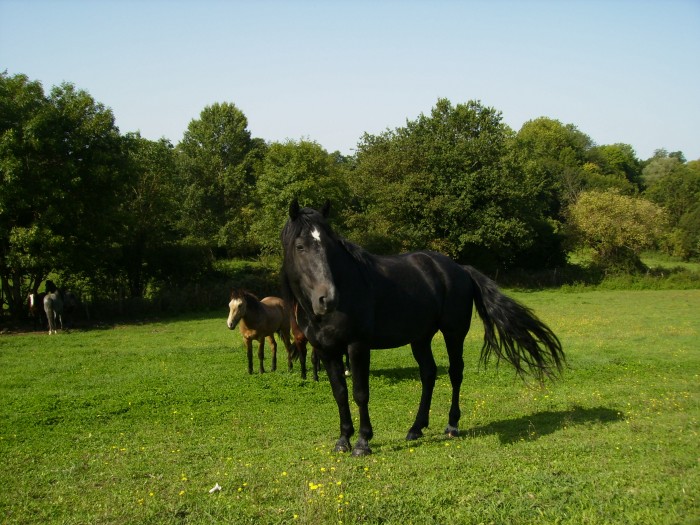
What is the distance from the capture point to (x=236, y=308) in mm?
13516

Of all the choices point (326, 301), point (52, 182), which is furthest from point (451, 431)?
point (52, 182)

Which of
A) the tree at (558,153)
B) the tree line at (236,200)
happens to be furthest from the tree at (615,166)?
the tree line at (236,200)

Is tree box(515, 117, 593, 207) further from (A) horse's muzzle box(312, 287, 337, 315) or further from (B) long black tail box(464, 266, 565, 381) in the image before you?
(A) horse's muzzle box(312, 287, 337, 315)

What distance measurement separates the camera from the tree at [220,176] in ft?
170

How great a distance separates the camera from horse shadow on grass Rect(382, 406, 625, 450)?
23.4 ft

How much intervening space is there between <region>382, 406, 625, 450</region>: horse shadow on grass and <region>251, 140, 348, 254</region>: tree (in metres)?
28.6

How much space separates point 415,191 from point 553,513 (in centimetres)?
3728

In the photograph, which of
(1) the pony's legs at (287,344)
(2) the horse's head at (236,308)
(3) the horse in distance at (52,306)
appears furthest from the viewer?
(3) the horse in distance at (52,306)

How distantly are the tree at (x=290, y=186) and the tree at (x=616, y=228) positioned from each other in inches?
782

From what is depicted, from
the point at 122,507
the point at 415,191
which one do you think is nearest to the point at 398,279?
the point at 122,507

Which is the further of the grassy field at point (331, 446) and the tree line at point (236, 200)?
the tree line at point (236, 200)

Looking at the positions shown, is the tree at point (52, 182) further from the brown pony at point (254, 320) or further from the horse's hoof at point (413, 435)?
the horse's hoof at point (413, 435)

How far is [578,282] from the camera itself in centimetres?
4244

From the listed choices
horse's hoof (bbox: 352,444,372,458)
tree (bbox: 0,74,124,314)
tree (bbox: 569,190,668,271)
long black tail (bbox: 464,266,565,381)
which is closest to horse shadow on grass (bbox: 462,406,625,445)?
long black tail (bbox: 464,266,565,381)
